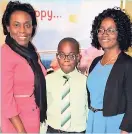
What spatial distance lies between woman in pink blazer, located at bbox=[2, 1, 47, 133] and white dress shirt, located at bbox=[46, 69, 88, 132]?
5 cm

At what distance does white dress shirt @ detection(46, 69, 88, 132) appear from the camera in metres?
1.96

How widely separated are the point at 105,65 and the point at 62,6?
828 mm

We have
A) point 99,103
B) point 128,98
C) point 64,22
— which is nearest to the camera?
point 128,98

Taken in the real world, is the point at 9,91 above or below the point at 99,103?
above

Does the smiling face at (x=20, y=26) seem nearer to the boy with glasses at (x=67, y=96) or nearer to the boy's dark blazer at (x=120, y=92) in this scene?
the boy with glasses at (x=67, y=96)

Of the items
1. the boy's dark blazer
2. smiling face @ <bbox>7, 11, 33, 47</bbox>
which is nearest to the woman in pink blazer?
smiling face @ <bbox>7, 11, 33, 47</bbox>

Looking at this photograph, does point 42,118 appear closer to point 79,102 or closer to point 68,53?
point 79,102

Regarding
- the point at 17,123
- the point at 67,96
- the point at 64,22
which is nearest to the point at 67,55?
the point at 67,96

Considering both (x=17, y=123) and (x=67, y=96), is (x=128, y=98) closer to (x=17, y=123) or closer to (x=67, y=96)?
(x=67, y=96)

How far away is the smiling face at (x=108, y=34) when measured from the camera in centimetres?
187

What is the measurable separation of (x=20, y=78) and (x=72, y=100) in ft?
1.28

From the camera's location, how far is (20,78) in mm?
1853

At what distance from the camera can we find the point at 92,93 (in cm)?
198

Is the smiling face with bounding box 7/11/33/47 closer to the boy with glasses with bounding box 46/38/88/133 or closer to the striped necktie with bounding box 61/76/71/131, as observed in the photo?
the boy with glasses with bounding box 46/38/88/133
